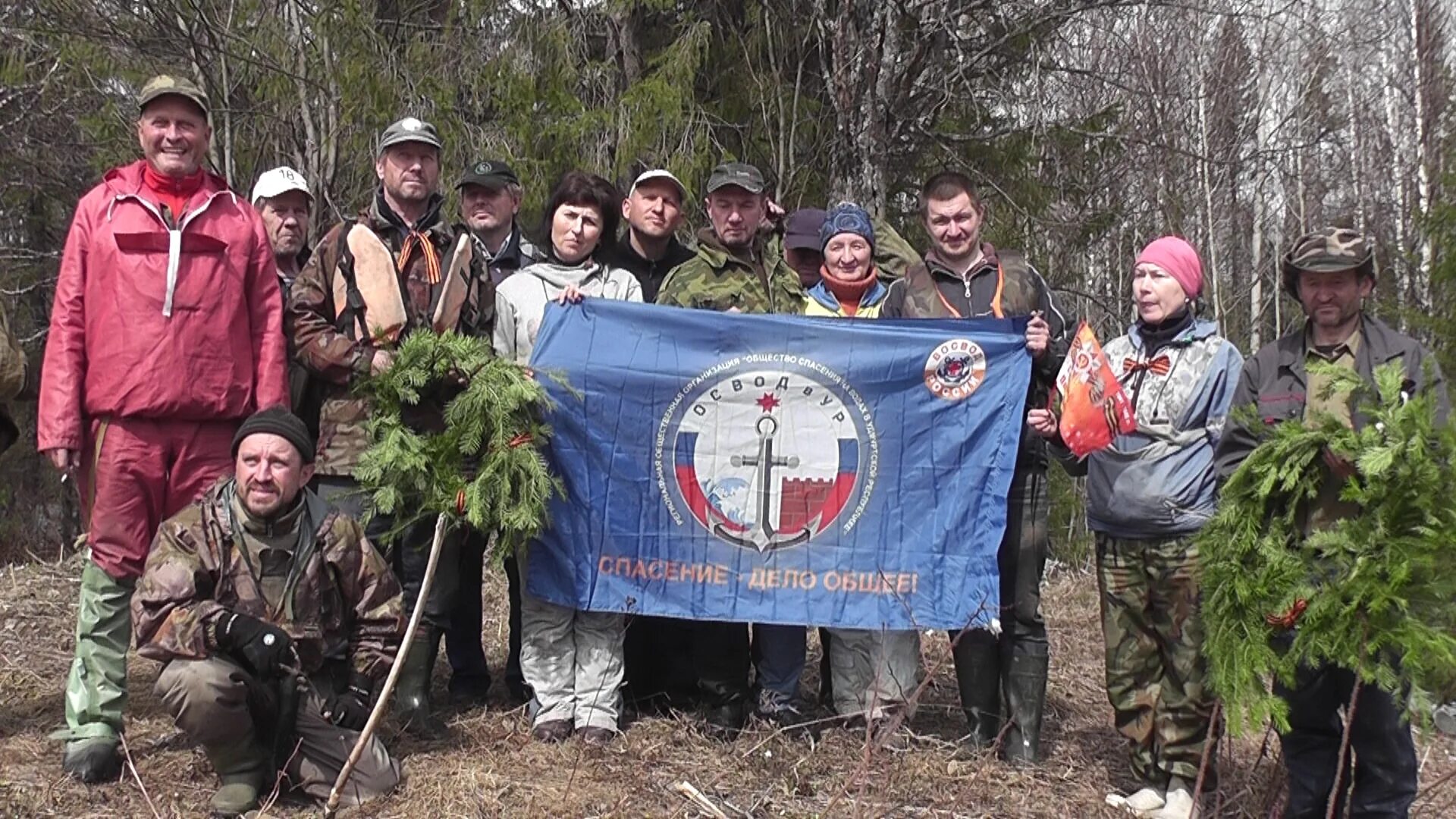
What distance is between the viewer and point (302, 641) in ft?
14.1

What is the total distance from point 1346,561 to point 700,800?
7.50ft

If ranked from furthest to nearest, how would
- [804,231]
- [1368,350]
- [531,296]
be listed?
[804,231] < [531,296] < [1368,350]

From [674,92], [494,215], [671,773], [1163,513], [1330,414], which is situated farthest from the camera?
[674,92]

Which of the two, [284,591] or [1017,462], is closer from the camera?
[284,591]

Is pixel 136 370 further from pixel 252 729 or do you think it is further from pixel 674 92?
pixel 674 92

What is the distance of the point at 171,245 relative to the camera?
4.57m

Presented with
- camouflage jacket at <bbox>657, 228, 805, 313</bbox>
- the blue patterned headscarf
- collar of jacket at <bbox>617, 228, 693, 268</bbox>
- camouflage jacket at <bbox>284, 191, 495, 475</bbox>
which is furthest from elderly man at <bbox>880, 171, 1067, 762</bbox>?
camouflage jacket at <bbox>284, 191, 495, 475</bbox>

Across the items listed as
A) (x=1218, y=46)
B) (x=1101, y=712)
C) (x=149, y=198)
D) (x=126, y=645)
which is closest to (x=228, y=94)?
(x=149, y=198)

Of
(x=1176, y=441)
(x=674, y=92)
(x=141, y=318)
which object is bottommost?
(x=1176, y=441)

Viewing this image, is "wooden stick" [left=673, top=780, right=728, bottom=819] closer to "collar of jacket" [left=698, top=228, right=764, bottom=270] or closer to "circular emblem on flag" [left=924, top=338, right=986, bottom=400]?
"circular emblem on flag" [left=924, top=338, right=986, bottom=400]

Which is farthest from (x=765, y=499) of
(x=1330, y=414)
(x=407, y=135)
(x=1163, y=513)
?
(x=1330, y=414)

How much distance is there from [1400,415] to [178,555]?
13.0ft

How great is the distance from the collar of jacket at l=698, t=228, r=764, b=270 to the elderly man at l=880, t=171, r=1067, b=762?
0.69 metres

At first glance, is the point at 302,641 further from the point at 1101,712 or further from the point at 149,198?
the point at 1101,712
